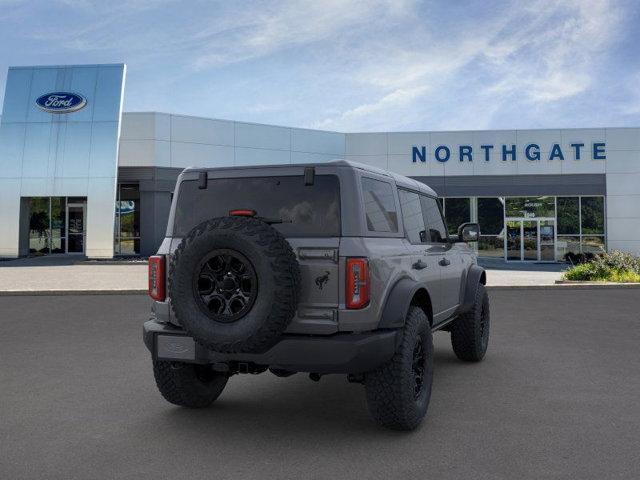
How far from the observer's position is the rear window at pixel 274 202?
4.35 metres

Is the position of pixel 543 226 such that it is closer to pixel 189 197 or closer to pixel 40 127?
pixel 40 127

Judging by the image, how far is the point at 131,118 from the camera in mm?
28922

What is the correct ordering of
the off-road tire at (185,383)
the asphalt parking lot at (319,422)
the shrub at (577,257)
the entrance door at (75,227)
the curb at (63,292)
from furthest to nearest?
the entrance door at (75,227) < the shrub at (577,257) < the curb at (63,292) < the off-road tire at (185,383) < the asphalt parking lot at (319,422)

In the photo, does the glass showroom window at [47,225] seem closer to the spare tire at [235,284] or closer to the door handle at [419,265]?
the door handle at [419,265]

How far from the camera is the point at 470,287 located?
267 inches

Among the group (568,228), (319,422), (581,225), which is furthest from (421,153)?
(319,422)

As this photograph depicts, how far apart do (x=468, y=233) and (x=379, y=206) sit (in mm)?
1989

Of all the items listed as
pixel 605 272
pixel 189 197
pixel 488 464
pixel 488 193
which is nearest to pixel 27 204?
pixel 488 193

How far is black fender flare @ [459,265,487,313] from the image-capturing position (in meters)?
6.63

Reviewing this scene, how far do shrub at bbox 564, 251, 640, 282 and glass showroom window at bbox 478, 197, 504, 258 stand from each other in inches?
490

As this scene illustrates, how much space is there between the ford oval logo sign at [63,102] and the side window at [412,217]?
26295 mm

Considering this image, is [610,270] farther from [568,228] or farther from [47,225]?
[47,225]

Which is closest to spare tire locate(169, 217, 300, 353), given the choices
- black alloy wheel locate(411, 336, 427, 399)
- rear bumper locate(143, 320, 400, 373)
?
rear bumper locate(143, 320, 400, 373)

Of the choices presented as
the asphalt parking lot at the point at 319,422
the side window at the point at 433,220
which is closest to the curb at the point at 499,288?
the asphalt parking lot at the point at 319,422
